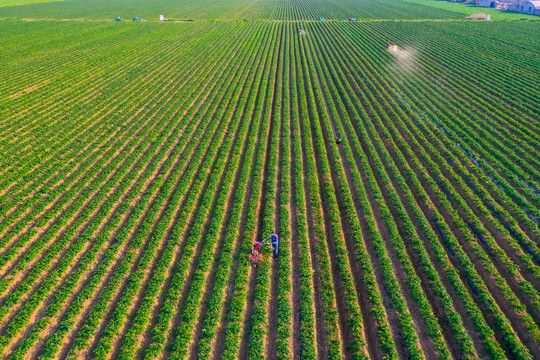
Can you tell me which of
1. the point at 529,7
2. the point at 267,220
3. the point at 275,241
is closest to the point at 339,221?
the point at 267,220

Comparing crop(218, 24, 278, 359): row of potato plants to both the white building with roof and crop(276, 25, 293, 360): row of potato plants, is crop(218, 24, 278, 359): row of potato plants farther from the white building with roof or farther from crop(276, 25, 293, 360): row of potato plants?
the white building with roof

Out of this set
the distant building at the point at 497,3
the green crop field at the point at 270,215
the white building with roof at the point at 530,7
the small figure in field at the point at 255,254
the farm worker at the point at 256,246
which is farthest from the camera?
the distant building at the point at 497,3

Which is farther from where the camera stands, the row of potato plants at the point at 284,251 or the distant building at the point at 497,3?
the distant building at the point at 497,3

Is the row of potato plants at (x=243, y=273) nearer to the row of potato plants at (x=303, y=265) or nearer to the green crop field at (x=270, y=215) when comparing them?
the green crop field at (x=270, y=215)

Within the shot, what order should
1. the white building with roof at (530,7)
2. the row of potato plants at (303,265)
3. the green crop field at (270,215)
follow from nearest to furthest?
the row of potato plants at (303,265) → the green crop field at (270,215) → the white building with roof at (530,7)

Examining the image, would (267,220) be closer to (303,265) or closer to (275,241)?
(275,241)

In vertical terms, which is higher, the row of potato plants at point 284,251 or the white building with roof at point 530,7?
the white building with roof at point 530,7

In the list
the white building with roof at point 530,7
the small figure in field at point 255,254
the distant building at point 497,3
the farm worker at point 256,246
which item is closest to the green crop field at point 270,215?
the small figure in field at point 255,254

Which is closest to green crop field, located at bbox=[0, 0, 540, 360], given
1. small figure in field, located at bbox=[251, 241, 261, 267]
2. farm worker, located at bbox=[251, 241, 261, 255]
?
small figure in field, located at bbox=[251, 241, 261, 267]

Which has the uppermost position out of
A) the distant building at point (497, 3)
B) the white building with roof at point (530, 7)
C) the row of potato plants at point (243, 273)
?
the distant building at point (497, 3)
